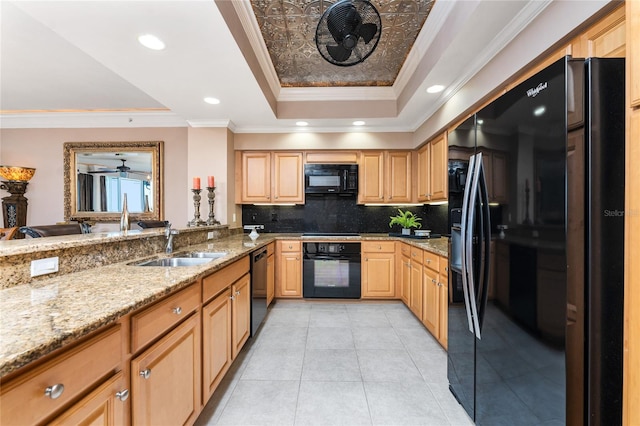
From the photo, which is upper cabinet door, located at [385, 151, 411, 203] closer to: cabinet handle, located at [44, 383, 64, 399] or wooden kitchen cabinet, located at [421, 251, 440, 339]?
wooden kitchen cabinet, located at [421, 251, 440, 339]

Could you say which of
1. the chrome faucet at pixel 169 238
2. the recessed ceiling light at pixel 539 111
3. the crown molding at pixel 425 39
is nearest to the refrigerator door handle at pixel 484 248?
the recessed ceiling light at pixel 539 111

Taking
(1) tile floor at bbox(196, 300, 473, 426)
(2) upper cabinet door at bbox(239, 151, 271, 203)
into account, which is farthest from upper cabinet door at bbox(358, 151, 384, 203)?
(1) tile floor at bbox(196, 300, 473, 426)

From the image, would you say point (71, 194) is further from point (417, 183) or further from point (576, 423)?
point (576, 423)

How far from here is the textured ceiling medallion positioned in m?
2.05

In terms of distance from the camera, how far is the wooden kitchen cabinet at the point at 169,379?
95 centimetres

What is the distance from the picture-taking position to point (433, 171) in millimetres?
3295

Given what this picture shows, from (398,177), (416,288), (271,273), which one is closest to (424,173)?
(398,177)

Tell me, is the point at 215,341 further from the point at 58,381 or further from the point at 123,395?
the point at 58,381

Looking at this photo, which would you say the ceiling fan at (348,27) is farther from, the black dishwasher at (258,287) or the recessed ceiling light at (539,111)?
the black dishwasher at (258,287)

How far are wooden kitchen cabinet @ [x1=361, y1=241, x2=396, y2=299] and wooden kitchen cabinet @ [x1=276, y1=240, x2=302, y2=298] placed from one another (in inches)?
34.8

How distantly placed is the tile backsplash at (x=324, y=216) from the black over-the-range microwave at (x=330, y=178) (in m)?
0.30

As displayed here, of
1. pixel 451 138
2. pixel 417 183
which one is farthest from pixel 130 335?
pixel 417 183

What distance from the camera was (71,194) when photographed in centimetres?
396

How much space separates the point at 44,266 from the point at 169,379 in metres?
0.77
